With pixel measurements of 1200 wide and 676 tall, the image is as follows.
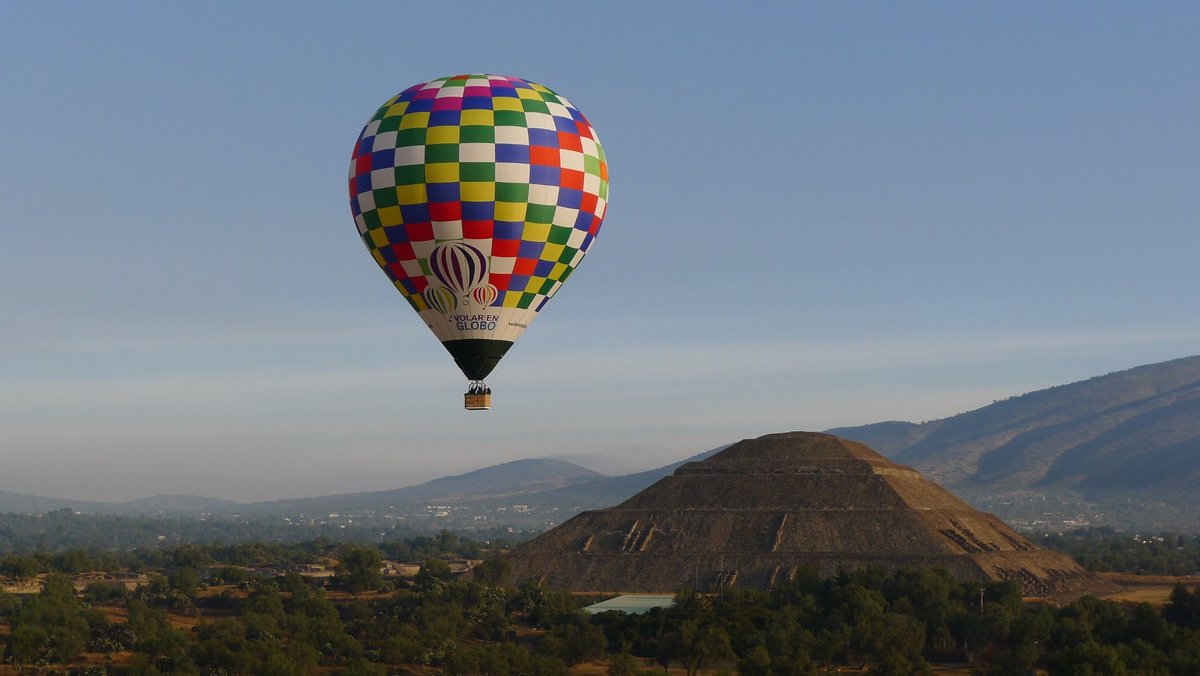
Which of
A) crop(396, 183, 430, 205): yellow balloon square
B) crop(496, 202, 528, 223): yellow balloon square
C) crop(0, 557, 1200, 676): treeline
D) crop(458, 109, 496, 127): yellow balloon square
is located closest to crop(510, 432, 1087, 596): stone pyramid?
crop(0, 557, 1200, 676): treeline

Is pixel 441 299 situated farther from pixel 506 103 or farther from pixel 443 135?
pixel 506 103

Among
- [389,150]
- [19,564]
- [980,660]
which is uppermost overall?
[389,150]

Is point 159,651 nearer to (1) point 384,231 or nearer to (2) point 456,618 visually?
(2) point 456,618

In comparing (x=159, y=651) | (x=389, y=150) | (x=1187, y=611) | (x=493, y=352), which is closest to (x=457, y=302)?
(x=493, y=352)

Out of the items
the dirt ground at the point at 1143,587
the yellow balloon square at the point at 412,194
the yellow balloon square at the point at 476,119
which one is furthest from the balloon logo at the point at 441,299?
the dirt ground at the point at 1143,587

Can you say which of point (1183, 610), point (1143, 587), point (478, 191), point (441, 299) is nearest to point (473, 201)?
point (478, 191)

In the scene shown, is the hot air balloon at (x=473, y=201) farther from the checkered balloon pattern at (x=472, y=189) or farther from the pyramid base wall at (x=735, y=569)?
the pyramid base wall at (x=735, y=569)
